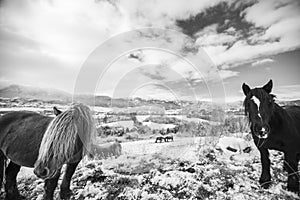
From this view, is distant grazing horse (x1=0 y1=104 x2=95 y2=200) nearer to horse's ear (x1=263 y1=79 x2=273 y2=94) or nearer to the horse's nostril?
the horse's nostril

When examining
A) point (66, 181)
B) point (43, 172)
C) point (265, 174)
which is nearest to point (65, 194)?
point (66, 181)

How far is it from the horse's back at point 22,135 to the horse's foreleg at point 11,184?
66 centimetres

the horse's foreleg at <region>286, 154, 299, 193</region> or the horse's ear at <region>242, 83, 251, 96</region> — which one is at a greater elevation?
the horse's ear at <region>242, 83, 251, 96</region>

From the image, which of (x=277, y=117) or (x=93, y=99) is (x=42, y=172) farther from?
(x=277, y=117)

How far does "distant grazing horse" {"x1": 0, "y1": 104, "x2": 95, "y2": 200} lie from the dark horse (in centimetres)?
283

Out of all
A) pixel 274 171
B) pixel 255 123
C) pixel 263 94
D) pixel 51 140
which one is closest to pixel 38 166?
pixel 51 140

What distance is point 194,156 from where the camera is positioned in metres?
3.74

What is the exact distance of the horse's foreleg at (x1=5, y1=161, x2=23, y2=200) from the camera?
242 centimetres

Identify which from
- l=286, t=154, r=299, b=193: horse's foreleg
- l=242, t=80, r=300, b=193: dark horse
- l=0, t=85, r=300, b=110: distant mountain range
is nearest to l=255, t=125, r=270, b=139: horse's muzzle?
l=242, t=80, r=300, b=193: dark horse

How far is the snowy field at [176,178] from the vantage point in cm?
242

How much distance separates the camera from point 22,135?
2.13 m

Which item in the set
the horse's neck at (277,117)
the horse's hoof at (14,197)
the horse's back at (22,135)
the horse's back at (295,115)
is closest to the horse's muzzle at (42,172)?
the horse's back at (22,135)

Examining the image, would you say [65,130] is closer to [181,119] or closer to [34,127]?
[34,127]

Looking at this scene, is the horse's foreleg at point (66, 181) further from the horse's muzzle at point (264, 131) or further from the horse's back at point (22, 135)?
the horse's muzzle at point (264, 131)
